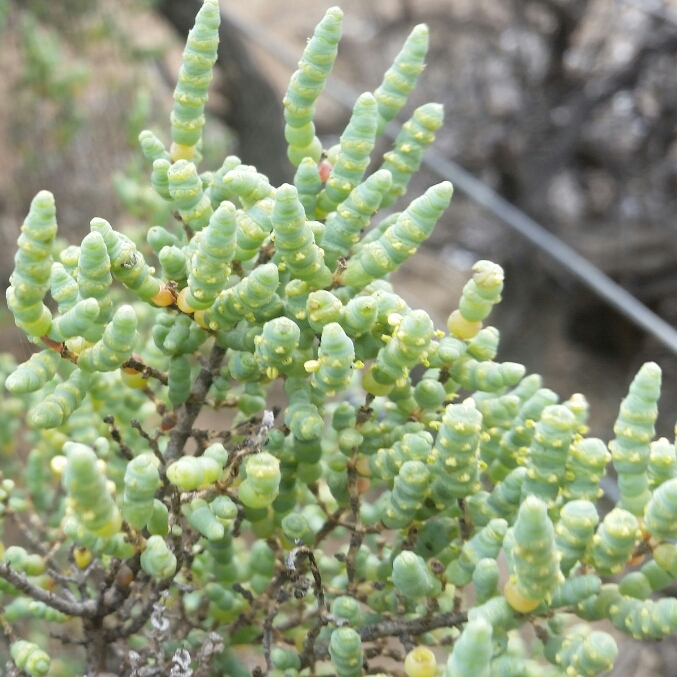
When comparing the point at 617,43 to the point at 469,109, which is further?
the point at 469,109

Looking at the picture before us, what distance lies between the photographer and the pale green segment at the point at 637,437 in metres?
0.45

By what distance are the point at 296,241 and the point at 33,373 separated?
0.19m

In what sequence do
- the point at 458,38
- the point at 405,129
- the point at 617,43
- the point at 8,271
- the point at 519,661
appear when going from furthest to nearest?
the point at 458,38
the point at 617,43
the point at 8,271
the point at 405,129
the point at 519,661

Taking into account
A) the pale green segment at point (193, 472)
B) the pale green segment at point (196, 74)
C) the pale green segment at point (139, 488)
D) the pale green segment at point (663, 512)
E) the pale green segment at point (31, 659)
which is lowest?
the pale green segment at point (31, 659)

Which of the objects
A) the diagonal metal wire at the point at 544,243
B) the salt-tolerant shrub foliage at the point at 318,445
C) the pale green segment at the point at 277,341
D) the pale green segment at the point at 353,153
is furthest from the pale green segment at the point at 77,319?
the diagonal metal wire at the point at 544,243

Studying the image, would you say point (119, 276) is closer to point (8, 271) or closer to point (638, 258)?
point (8, 271)

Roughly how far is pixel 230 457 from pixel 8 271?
1214 mm

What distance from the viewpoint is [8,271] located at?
1.56 m

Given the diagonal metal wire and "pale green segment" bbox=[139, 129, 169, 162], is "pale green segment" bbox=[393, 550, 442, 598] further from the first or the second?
the diagonal metal wire

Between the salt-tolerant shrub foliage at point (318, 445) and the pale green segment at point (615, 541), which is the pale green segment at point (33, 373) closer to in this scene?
the salt-tolerant shrub foliage at point (318, 445)

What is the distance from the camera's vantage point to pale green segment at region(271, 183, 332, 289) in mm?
460

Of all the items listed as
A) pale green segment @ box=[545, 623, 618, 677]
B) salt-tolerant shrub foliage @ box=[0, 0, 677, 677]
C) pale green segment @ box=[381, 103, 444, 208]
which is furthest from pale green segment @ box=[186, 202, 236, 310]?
pale green segment @ box=[545, 623, 618, 677]

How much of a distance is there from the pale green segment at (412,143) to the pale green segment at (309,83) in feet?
0.24

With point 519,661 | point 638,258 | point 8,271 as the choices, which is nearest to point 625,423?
point 519,661
